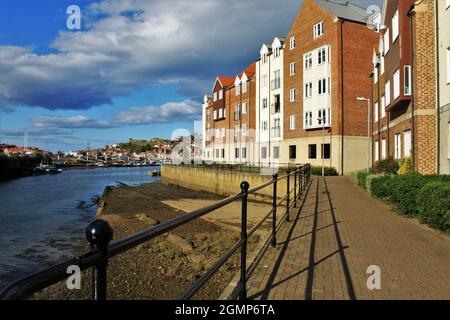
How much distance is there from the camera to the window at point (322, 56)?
3925 cm

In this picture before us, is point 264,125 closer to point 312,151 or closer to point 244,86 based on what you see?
point 244,86

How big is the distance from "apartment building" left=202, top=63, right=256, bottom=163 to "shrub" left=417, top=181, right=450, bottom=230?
138 feet

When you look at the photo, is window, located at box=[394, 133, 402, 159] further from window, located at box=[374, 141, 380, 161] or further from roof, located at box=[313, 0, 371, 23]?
roof, located at box=[313, 0, 371, 23]

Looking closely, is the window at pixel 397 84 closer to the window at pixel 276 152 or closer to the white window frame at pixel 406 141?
the white window frame at pixel 406 141

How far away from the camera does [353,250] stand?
7.40m

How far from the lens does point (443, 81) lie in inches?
664

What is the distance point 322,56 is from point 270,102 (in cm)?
1040

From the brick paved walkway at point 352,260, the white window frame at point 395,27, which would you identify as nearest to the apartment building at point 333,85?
the white window frame at point 395,27

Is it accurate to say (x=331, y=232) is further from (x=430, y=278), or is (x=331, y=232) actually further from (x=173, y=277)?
(x=173, y=277)

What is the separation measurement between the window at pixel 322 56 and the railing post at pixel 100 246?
39911 mm

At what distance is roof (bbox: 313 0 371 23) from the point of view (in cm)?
3903

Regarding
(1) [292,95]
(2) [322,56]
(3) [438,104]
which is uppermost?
(2) [322,56]

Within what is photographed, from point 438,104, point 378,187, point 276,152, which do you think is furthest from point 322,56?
point 378,187
